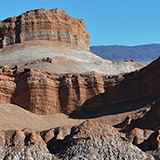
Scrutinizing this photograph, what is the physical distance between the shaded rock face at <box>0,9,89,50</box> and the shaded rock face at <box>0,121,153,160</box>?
54.2 m

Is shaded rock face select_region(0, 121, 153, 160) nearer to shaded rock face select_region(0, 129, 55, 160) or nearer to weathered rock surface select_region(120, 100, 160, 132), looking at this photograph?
shaded rock face select_region(0, 129, 55, 160)

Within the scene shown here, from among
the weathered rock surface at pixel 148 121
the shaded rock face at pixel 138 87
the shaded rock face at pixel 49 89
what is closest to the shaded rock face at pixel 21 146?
the weathered rock surface at pixel 148 121

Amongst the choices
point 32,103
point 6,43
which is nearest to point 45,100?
point 32,103

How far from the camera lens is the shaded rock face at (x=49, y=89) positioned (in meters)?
45.9

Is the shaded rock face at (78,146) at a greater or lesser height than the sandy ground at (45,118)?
lesser

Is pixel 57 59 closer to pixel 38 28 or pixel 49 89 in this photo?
pixel 38 28

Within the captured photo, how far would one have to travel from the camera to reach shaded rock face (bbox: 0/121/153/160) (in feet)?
73.8

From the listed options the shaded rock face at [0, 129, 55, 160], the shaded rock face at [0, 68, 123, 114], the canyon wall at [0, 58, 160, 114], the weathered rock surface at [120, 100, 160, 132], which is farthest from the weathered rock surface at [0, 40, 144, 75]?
the shaded rock face at [0, 129, 55, 160]

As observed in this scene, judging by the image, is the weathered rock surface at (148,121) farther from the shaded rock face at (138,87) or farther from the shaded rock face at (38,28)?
the shaded rock face at (38,28)

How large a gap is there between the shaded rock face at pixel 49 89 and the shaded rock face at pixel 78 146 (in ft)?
70.2

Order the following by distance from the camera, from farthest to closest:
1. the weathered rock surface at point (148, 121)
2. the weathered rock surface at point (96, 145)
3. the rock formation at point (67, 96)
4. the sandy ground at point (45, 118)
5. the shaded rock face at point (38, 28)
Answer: the shaded rock face at point (38, 28) → the sandy ground at point (45, 118) → the weathered rock surface at point (148, 121) → the rock formation at point (67, 96) → the weathered rock surface at point (96, 145)

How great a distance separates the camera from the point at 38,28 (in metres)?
77.9

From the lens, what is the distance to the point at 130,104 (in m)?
44.9

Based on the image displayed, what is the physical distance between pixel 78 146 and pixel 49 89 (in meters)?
24.1
